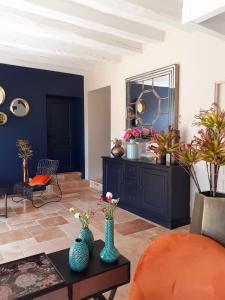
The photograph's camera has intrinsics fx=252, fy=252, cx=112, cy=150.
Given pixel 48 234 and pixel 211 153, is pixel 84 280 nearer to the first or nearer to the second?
pixel 211 153

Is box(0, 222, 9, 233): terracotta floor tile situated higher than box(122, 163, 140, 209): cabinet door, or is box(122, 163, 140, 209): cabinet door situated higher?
box(122, 163, 140, 209): cabinet door

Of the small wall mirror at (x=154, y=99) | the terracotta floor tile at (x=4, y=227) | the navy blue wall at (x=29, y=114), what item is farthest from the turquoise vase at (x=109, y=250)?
the navy blue wall at (x=29, y=114)

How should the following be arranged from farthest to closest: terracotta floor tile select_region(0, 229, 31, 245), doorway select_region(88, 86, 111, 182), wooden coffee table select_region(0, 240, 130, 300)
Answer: doorway select_region(88, 86, 111, 182) → terracotta floor tile select_region(0, 229, 31, 245) → wooden coffee table select_region(0, 240, 130, 300)

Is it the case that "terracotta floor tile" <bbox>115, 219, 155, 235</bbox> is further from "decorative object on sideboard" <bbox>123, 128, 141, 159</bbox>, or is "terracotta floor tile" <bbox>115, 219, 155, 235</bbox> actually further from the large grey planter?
the large grey planter

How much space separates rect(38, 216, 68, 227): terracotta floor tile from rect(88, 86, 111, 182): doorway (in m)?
2.26

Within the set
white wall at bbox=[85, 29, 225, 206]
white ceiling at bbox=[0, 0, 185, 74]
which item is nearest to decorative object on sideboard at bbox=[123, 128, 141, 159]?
white wall at bbox=[85, 29, 225, 206]

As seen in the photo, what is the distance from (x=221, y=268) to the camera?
1.06 m

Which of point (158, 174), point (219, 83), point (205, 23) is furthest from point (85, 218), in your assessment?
point (219, 83)

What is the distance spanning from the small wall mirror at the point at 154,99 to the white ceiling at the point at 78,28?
1.81ft

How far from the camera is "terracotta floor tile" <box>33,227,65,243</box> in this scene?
3.31m

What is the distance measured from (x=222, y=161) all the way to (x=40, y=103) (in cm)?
509

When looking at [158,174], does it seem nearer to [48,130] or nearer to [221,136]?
[221,136]

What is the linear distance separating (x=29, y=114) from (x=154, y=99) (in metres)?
2.89

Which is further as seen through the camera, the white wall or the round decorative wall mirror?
the round decorative wall mirror
